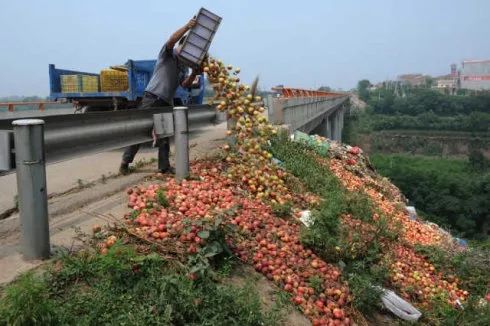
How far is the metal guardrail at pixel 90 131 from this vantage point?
3580 millimetres

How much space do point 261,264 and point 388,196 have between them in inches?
272

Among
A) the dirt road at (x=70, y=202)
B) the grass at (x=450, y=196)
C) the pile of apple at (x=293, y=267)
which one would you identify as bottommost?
the grass at (x=450, y=196)

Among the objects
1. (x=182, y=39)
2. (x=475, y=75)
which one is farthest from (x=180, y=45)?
(x=475, y=75)

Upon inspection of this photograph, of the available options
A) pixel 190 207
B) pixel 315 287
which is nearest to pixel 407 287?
pixel 315 287

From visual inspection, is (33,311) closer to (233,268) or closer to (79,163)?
(233,268)

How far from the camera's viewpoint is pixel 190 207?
425cm

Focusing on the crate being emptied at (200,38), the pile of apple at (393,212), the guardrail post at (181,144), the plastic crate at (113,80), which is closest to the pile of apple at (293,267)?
the guardrail post at (181,144)

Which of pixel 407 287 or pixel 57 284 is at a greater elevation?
pixel 57 284

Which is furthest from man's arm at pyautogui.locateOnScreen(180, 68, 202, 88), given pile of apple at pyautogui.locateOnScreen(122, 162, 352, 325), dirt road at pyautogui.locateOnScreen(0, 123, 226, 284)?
pile of apple at pyautogui.locateOnScreen(122, 162, 352, 325)

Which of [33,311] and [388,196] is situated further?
[388,196]

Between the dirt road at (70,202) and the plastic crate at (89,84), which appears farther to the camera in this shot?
the plastic crate at (89,84)

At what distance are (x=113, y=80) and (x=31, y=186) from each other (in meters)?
8.82

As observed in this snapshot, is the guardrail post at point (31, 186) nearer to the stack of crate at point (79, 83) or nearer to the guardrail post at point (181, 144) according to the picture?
the guardrail post at point (181, 144)

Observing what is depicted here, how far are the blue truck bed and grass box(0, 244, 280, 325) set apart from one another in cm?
771
